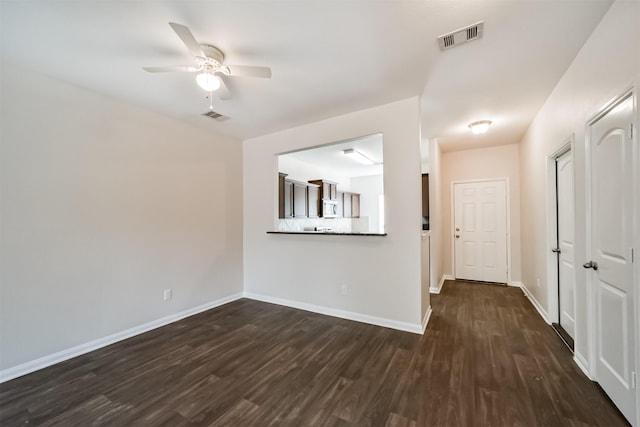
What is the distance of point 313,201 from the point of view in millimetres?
5594

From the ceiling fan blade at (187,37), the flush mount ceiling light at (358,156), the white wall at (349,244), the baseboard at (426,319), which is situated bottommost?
the baseboard at (426,319)

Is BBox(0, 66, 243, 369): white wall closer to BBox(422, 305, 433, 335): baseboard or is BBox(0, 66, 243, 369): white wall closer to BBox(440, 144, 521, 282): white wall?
BBox(422, 305, 433, 335): baseboard

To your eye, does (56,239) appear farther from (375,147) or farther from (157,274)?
(375,147)

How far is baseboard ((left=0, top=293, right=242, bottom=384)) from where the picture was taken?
2.17 m

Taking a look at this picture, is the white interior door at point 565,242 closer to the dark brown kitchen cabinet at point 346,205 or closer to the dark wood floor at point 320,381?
the dark wood floor at point 320,381

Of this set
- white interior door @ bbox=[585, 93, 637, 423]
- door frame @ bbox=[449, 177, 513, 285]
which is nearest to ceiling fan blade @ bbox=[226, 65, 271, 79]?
white interior door @ bbox=[585, 93, 637, 423]

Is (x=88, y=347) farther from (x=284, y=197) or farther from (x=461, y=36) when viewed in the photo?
(x=461, y=36)

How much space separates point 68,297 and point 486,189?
643cm

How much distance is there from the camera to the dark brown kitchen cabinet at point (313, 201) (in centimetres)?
541

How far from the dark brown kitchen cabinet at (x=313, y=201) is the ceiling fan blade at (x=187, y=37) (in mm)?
3690

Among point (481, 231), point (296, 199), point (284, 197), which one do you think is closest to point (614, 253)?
point (481, 231)

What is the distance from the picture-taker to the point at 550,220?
3053 millimetres

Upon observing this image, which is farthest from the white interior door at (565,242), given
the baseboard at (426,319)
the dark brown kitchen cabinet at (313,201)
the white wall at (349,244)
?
the dark brown kitchen cabinet at (313,201)

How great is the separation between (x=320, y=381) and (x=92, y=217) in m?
2.76
